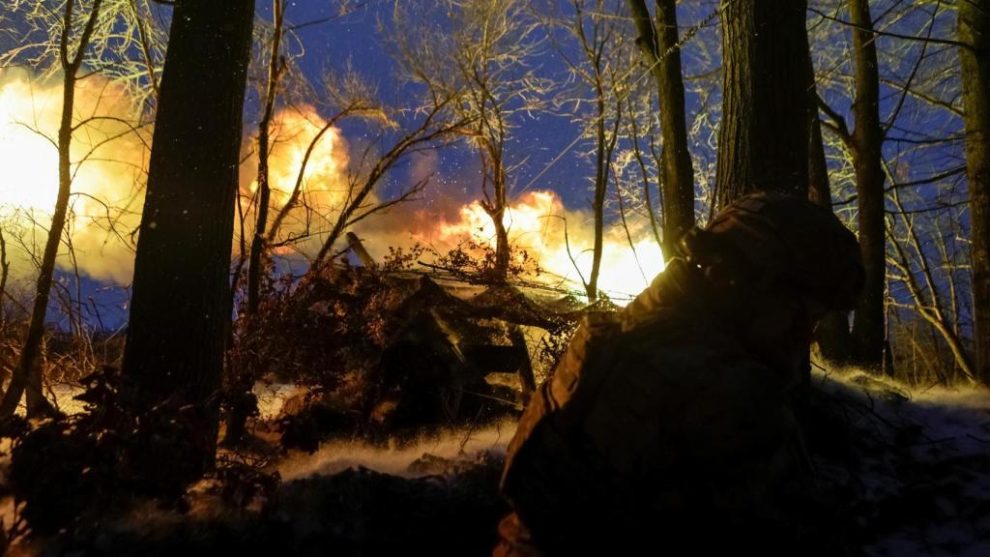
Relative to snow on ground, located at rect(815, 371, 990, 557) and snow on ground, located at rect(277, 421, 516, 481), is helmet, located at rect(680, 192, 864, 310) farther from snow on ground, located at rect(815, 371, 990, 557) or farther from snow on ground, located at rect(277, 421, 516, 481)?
snow on ground, located at rect(277, 421, 516, 481)

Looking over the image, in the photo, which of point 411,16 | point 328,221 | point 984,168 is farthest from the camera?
point 411,16

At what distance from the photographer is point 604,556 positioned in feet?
7.12


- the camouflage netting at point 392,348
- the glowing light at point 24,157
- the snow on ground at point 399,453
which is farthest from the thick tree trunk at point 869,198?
the glowing light at point 24,157

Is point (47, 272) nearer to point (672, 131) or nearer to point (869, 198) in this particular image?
point (672, 131)

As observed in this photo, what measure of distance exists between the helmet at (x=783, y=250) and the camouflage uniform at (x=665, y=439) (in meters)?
0.06

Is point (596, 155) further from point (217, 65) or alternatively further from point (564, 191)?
point (217, 65)

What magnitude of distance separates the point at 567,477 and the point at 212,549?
6.01 ft

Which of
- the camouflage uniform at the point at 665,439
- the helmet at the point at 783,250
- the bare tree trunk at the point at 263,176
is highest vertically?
the bare tree trunk at the point at 263,176

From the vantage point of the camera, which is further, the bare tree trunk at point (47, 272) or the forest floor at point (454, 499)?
the bare tree trunk at point (47, 272)

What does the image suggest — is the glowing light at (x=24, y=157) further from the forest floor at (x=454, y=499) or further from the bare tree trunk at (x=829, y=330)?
the bare tree trunk at (x=829, y=330)

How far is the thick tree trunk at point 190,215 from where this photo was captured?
12.0 feet

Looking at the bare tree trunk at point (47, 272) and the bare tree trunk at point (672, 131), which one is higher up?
the bare tree trunk at point (672, 131)

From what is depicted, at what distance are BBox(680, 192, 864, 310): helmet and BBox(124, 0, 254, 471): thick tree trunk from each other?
279 cm

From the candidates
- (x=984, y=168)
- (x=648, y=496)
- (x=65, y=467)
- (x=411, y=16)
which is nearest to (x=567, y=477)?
(x=648, y=496)
